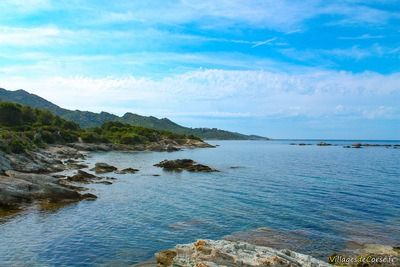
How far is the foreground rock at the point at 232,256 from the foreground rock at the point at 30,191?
79.0ft

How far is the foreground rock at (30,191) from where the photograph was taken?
122 ft

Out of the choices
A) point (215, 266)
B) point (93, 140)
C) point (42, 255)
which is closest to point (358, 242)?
point (215, 266)

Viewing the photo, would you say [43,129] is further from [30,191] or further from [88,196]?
[30,191]

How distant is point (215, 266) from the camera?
54.9 feet

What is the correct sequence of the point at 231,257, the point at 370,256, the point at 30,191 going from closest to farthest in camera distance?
the point at 231,257
the point at 370,256
the point at 30,191

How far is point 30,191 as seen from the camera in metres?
39.8

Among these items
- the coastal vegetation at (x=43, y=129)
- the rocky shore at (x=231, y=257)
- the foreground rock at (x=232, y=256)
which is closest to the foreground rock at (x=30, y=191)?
the rocky shore at (x=231, y=257)

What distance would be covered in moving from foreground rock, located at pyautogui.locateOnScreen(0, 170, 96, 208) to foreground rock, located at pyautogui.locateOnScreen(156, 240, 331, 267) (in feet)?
79.0

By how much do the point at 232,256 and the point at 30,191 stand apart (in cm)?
2959

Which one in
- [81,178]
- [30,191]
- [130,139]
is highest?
[130,139]

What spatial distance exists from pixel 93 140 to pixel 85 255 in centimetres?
13929

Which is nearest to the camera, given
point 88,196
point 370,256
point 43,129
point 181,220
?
point 370,256

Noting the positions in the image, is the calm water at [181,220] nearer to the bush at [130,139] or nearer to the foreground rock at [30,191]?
the foreground rock at [30,191]

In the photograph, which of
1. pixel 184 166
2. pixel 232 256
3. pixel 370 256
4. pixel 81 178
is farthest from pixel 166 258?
pixel 184 166
